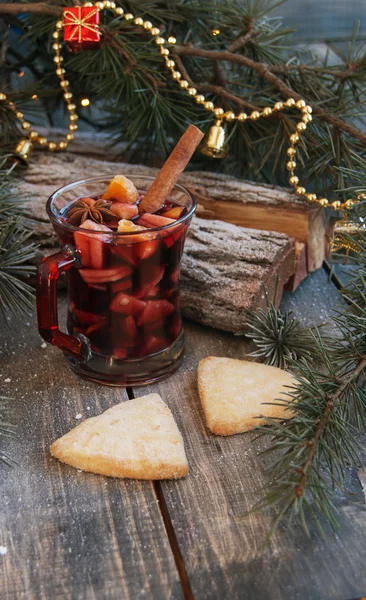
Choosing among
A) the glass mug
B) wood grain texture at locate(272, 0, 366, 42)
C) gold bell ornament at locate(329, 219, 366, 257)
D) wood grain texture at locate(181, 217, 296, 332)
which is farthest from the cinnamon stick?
wood grain texture at locate(272, 0, 366, 42)

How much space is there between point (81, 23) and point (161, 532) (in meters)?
0.74

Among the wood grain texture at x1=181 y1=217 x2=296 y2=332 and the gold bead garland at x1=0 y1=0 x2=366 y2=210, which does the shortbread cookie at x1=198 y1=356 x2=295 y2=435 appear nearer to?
the wood grain texture at x1=181 y1=217 x2=296 y2=332

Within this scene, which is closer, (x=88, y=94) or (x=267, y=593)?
(x=267, y=593)

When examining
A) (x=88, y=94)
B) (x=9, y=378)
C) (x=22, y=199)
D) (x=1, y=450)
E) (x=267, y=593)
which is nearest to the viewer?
(x=267, y=593)

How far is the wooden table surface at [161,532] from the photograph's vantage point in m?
0.63

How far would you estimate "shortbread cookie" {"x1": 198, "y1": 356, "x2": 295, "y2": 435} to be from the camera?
798 millimetres

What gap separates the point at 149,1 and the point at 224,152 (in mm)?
273

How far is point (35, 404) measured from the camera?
854 mm

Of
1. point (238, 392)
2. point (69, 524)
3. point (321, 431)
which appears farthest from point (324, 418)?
point (69, 524)

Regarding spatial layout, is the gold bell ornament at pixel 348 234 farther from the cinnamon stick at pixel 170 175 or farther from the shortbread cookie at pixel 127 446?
the shortbread cookie at pixel 127 446

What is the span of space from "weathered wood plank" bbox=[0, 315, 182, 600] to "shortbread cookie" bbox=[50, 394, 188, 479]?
0.05 ft

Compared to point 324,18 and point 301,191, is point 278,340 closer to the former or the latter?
point 301,191

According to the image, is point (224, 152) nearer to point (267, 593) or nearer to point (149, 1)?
point (149, 1)

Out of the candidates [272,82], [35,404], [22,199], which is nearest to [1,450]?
[35,404]
